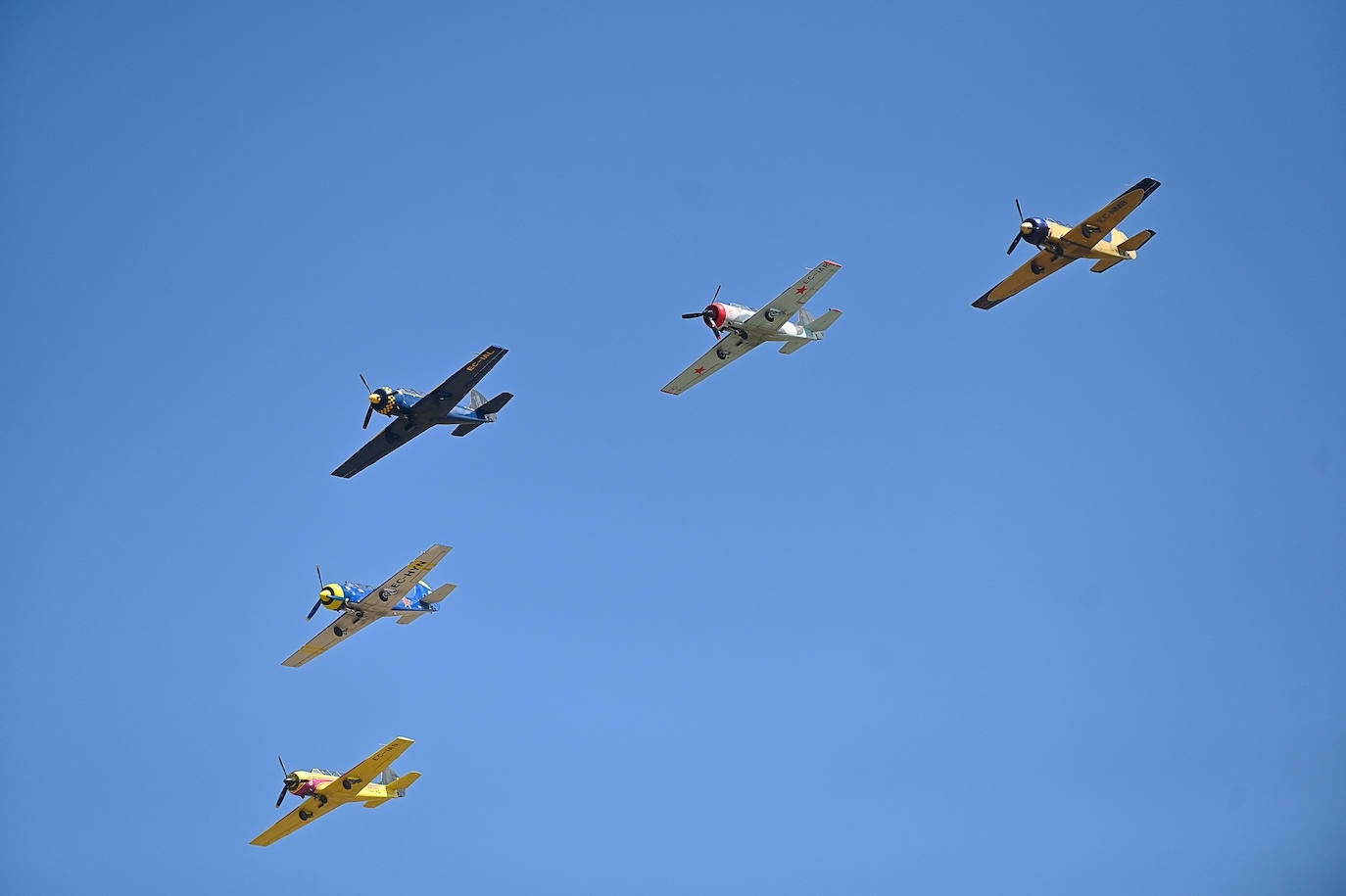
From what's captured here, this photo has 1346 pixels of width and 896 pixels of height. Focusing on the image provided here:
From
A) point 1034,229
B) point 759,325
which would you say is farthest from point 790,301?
point 1034,229

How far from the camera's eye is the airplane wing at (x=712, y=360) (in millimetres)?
59031

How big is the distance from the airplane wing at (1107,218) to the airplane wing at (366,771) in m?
39.3

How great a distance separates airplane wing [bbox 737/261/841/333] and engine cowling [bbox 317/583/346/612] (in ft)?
75.9

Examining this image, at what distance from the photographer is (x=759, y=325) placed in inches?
2288

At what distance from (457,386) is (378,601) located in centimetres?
1124

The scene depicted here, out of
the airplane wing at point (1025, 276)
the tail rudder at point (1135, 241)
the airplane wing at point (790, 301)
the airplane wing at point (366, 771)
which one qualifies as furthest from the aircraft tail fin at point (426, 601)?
the tail rudder at point (1135, 241)

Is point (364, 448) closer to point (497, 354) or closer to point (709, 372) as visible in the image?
point (497, 354)

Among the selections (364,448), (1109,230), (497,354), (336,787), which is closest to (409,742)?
(336,787)

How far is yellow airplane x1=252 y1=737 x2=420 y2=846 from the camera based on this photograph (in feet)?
198

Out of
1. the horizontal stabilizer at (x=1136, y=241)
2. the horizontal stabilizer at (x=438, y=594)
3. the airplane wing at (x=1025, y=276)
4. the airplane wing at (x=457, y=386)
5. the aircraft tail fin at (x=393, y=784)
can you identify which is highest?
the airplane wing at (x=457, y=386)

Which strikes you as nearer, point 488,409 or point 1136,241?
point 1136,241

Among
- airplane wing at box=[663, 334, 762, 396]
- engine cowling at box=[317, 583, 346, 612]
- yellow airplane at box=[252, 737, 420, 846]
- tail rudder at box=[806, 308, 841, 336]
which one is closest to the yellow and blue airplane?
engine cowling at box=[317, 583, 346, 612]

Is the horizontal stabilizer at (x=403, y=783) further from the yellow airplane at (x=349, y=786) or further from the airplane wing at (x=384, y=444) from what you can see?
the airplane wing at (x=384, y=444)

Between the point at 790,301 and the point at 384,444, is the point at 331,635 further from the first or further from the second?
the point at 790,301
